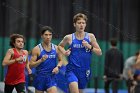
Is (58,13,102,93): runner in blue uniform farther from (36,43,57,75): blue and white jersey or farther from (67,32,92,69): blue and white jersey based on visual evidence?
(36,43,57,75): blue and white jersey

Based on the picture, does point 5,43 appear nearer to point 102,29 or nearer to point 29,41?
point 29,41

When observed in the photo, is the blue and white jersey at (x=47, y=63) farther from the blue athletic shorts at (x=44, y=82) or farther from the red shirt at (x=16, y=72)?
the red shirt at (x=16, y=72)

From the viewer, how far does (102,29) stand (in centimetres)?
1678

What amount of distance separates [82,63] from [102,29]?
7.39 metres

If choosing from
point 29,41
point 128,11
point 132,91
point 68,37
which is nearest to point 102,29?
point 128,11

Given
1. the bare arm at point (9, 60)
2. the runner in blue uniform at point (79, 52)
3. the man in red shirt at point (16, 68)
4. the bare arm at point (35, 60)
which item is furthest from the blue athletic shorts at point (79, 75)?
the bare arm at point (9, 60)

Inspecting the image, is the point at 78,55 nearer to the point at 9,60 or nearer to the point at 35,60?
the point at 35,60

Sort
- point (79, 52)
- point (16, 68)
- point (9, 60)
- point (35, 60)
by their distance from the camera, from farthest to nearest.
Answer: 1. point (16, 68)
2. point (9, 60)
3. point (35, 60)
4. point (79, 52)

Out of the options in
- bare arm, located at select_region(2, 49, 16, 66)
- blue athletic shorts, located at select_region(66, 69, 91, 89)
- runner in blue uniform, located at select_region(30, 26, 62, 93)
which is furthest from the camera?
bare arm, located at select_region(2, 49, 16, 66)

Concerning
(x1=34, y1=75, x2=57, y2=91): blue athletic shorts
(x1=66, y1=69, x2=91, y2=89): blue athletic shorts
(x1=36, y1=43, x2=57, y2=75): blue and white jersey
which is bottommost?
(x1=34, y1=75, x2=57, y2=91): blue athletic shorts

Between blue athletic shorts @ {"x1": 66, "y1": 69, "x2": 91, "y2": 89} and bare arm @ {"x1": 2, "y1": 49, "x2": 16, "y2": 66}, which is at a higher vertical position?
bare arm @ {"x1": 2, "y1": 49, "x2": 16, "y2": 66}

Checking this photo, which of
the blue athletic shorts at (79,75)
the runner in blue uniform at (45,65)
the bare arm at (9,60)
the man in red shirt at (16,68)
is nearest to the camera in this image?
the blue athletic shorts at (79,75)

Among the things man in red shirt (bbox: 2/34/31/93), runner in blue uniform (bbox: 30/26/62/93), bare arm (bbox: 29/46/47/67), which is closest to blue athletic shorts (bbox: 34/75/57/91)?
runner in blue uniform (bbox: 30/26/62/93)

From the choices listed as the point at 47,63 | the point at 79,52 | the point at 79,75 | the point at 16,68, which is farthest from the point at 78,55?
the point at 16,68
